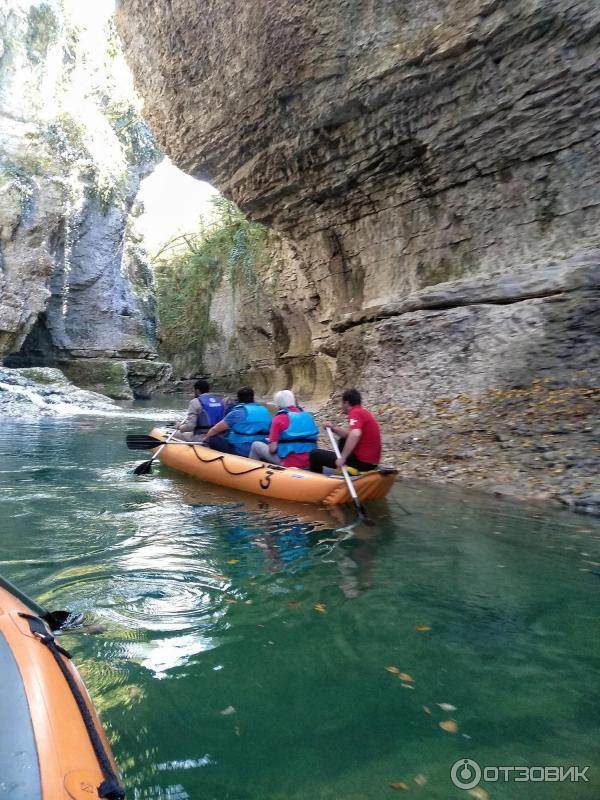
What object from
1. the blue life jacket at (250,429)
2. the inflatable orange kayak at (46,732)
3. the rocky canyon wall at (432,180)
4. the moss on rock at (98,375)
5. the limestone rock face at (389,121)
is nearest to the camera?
the inflatable orange kayak at (46,732)

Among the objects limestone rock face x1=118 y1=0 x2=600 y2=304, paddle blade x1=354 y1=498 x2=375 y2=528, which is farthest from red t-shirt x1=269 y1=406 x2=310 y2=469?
limestone rock face x1=118 y1=0 x2=600 y2=304

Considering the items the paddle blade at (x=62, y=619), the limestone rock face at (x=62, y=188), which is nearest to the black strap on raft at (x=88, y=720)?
the paddle blade at (x=62, y=619)

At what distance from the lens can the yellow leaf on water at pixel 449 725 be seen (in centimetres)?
225

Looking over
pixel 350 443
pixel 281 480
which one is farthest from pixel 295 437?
pixel 350 443

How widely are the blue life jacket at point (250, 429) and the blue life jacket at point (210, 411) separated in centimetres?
107

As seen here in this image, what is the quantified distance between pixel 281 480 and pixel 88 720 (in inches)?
180

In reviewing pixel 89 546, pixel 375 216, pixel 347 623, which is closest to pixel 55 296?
pixel 375 216

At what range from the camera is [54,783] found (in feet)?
4.27

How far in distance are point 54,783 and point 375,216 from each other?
1144 cm

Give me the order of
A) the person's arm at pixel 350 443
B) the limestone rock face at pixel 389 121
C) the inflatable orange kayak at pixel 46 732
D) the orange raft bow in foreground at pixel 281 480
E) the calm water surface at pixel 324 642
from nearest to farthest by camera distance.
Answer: the inflatable orange kayak at pixel 46 732 < the calm water surface at pixel 324 642 < the orange raft bow in foreground at pixel 281 480 < the person's arm at pixel 350 443 < the limestone rock face at pixel 389 121

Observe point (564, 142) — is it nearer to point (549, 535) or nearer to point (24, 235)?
point (549, 535)

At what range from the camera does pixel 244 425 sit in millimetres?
7230

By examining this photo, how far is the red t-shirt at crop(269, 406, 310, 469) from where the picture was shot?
655 centimetres

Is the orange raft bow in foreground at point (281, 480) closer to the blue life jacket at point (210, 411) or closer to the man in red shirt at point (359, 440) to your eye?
the man in red shirt at point (359, 440)
